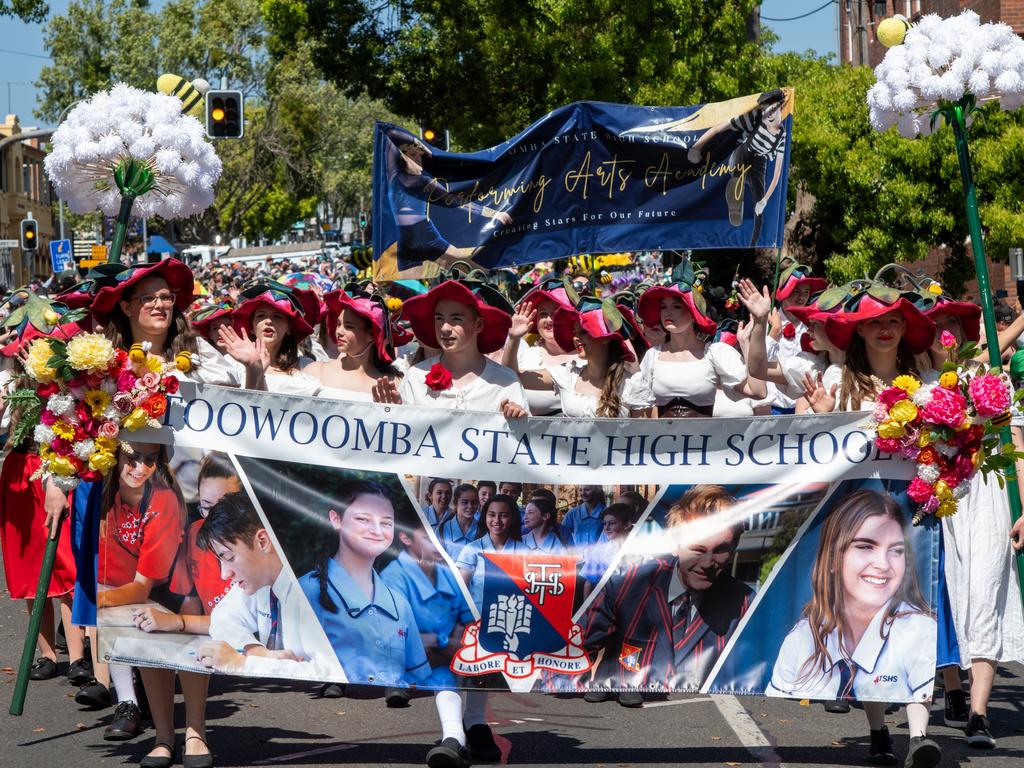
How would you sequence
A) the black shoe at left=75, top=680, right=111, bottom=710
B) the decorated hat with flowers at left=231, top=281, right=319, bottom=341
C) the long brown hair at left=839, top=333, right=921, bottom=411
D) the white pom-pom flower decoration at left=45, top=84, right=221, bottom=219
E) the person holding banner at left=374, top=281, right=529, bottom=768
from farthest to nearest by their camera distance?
the decorated hat with flowers at left=231, top=281, right=319, bottom=341 < the white pom-pom flower decoration at left=45, top=84, right=221, bottom=219 < the black shoe at left=75, top=680, right=111, bottom=710 < the long brown hair at left=839, top=333, right=921, bottom=411 < the person holding banner at left=374, top=281, right=529, bottom=768

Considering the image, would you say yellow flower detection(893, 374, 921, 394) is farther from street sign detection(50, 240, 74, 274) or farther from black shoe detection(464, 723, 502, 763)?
street sign detection(50, 240, 74, 274)

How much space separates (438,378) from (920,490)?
2.04 meters

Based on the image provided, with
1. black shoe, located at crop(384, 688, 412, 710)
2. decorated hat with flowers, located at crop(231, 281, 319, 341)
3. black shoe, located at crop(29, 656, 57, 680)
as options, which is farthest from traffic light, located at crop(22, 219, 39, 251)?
black shoe, located at crop(384, 688, 412, 710)

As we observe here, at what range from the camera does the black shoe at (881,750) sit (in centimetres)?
629

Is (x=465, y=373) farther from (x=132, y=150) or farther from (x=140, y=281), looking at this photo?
(x=132, y=150)

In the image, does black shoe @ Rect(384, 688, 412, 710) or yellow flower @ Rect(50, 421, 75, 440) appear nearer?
yellow flower @ Rect(50, 421, 75, 440)

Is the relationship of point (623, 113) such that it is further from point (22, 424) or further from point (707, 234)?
point (22, 424)

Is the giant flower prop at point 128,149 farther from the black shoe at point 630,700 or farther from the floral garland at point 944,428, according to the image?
the floral garland at point 944,428

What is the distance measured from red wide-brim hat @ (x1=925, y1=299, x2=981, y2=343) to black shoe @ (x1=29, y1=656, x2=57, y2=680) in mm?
4914

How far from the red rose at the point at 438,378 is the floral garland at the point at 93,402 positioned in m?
1.02

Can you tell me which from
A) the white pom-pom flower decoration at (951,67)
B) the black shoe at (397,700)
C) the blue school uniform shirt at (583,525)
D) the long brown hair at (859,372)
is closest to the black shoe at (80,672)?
the black shoe at (397,700)

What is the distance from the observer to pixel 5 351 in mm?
8117

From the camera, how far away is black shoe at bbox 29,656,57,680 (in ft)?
27.1

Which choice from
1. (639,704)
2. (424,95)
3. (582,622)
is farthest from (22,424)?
(424,95)
